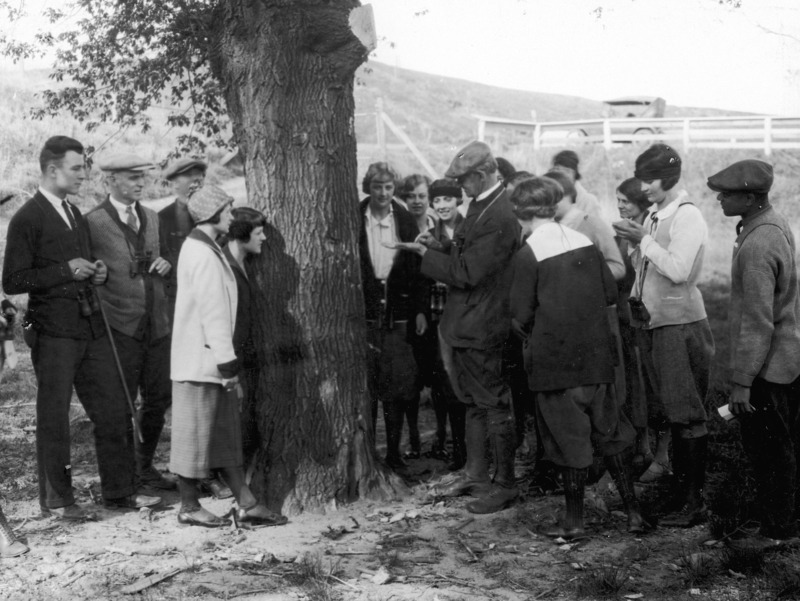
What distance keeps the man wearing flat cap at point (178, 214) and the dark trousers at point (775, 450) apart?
3833mm

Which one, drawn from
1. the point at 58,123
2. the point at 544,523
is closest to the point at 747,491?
the point at 544,523

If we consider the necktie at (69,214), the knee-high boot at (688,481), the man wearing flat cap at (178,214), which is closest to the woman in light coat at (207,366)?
the necktie at (69,214)

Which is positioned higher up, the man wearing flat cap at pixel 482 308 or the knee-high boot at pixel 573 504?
the man wearing flat cap at pixel 482 308

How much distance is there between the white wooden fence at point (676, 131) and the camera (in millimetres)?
20484

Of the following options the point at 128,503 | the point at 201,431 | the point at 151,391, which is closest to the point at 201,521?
the point at 201,431

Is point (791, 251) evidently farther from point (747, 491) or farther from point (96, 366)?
point (96, 366)

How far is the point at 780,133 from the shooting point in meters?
20.4

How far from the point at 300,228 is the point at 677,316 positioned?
7.61 ft

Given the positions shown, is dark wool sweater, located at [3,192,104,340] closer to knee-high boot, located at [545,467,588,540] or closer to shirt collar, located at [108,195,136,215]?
shirt collar, located at [108,195,136,215]

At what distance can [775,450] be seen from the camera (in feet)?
15.2

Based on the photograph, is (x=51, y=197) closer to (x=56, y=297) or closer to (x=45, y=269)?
(x=45, y=269)

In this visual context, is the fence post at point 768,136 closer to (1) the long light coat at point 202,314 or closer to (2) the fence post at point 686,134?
(2) the fence post at point 686,134

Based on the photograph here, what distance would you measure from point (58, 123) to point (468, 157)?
1507 centimetres

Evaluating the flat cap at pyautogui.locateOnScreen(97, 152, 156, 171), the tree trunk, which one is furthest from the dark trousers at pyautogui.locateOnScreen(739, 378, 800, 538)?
the flat cap at pyautogui.locateOnScreen(97, 152, 156, 171)
